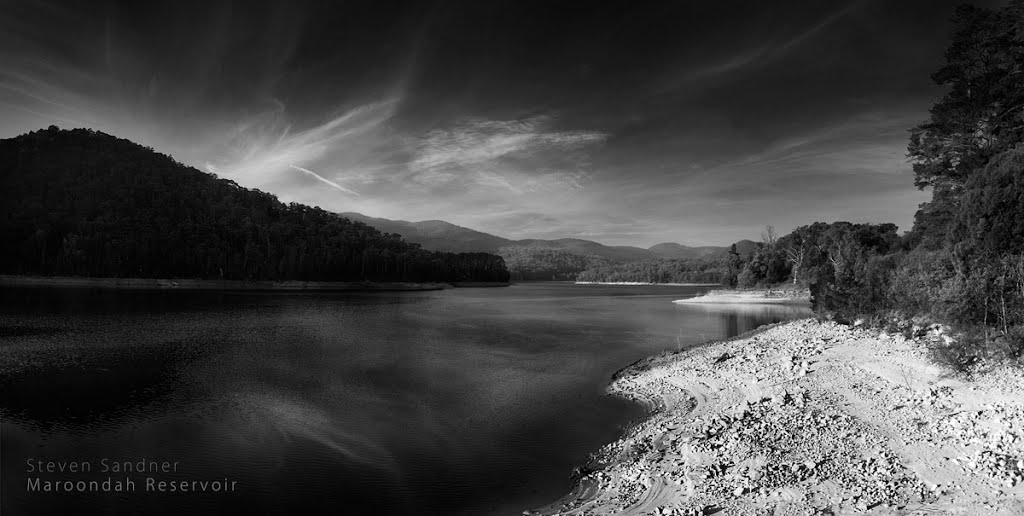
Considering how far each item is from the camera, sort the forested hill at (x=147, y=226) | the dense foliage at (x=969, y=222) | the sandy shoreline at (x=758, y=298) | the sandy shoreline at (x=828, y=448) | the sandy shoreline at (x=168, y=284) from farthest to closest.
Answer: the forested hill at (x=147, y=226) → the sandy shoreline at (x=168, y=284) → the sandy shoreline at (x=758, y=298) → the dense foliage at (x=969, y=222) → the sandy shoreline at (x=828, y=448)

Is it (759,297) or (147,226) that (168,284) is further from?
(759,297)

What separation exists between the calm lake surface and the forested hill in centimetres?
7625

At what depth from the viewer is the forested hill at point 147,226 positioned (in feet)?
297

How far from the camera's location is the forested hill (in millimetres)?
90562

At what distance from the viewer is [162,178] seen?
131 metres

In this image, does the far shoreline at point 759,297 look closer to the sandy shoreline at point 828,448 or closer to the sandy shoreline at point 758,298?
the sandy shoreline at point 758,298

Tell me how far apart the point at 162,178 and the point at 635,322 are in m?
144

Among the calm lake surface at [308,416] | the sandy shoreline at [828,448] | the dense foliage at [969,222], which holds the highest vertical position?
the dense foliage at [969,222]

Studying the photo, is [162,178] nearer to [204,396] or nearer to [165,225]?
[165,225]

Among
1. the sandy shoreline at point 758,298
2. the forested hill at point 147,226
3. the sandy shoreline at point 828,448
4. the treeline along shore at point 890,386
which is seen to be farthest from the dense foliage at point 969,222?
the forested hill at point 147,226

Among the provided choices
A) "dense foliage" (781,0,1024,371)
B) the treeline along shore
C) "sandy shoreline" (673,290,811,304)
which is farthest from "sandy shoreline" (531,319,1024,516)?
"sandy shoreline" (673,290,811,304)

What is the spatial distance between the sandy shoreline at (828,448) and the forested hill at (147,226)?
365ft

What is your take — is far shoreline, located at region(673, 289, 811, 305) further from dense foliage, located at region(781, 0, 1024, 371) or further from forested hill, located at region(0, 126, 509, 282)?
forested hill, located at region(0, 126, 509, 282)

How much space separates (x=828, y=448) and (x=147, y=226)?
132963 millimetres
